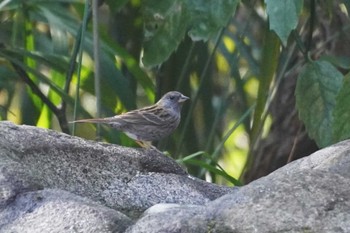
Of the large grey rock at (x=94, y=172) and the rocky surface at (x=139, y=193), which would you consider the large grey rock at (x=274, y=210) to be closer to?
the rocky surface at (x=139, y=193)

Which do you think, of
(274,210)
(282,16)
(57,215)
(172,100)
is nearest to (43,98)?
(172,100)

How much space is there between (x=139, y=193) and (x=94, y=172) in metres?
Result: 0.16

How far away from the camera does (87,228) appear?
3.43 meters

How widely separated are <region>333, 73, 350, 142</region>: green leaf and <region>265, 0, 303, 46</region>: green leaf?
24.2 inches

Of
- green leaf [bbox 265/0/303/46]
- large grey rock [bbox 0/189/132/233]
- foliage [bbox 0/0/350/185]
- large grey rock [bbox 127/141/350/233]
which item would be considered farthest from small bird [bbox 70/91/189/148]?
large grey rock [bbox 127/141/350/233]

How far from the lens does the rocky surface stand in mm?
3326

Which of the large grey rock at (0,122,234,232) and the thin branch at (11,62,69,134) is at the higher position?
the large grey rock at (0,122,234,232)

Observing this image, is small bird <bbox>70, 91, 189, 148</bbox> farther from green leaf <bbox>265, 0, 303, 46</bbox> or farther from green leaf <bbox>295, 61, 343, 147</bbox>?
green leaf <bbox>265, 0, 303, 46</bbox>

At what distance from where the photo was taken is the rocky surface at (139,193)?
3326 millimetres

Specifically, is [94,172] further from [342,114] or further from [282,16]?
[342,114]

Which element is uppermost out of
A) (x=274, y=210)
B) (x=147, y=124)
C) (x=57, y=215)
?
(x=274, y=210)

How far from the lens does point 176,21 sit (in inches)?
195

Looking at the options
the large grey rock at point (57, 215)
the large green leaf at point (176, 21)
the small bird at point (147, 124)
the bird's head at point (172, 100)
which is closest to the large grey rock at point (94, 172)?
the large grey rock at point (57, 215)

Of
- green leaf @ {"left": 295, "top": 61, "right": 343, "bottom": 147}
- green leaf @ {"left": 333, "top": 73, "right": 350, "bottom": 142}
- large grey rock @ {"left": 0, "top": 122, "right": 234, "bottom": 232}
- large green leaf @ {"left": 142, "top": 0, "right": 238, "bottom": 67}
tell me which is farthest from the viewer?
green leaf @ {"left": 295, "top": 61, "right": 343, "bottom": 147}
